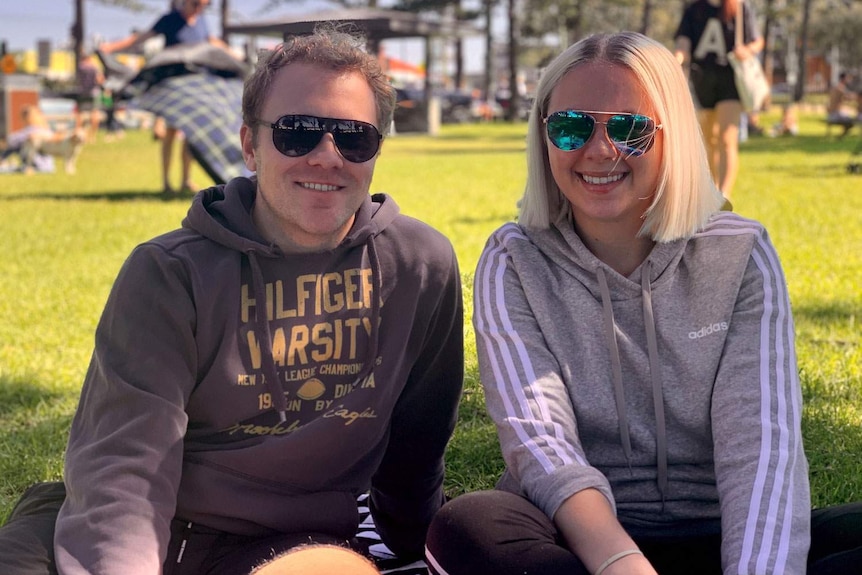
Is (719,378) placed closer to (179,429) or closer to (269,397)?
(269,397)

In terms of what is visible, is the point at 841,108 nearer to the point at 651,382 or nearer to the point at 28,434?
the point at 28,434

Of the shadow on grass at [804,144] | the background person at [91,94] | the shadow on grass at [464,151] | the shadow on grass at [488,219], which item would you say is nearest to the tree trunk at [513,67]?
the background person at [91,94]

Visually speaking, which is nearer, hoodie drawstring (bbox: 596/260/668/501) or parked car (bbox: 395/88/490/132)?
hoodie drawstring (bbox: 596/260/668/501)

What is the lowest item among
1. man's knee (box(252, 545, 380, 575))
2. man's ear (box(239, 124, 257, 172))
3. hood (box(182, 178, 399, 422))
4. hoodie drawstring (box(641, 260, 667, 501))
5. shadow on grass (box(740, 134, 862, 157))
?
shadow on grass (box(740, 134, 862, 157))

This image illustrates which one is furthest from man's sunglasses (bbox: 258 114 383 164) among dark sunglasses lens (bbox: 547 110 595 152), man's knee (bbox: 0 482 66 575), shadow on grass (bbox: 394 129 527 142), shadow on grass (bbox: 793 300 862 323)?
shadow on grass (bbox: 394 129 527 142)

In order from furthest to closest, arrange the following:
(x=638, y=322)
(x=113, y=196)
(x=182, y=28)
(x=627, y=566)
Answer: (x=113, y=196) → (x=182, y=28) → (x=638, y=322) → (x=627, y=566)

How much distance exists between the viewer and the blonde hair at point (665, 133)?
259 cm

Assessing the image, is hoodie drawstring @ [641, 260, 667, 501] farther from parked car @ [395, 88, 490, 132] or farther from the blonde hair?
parked car @ [395, 88, 490, 132]

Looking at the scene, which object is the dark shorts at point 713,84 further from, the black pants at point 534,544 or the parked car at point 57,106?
the parked car at point 57,106

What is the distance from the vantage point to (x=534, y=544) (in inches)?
88.9

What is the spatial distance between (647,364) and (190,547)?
1.16m

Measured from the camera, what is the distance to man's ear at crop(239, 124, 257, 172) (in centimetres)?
273

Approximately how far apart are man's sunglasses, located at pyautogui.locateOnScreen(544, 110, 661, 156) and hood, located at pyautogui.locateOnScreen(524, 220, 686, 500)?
23cm

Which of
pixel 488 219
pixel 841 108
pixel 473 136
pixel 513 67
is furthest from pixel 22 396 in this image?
pixel 513 67
